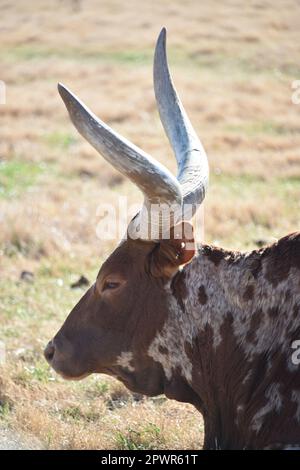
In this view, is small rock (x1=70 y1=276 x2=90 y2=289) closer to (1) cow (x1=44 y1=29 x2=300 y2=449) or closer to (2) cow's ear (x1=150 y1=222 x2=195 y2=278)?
(1) cow (x1=44 y1=29 x2=300 y2=449)

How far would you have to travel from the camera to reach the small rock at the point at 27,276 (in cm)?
829

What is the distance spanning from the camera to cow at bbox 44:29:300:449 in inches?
153

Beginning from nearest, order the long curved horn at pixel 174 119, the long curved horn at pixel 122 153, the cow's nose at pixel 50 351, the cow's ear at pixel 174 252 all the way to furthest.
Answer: the long curved horn at pixel 122 153
the cow's ear at pixel 174 252
the cow's nose at pixel 50 351
the long curved horn at pixel 174 119

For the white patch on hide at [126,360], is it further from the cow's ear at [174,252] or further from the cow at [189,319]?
the cow's ear at [174,252]

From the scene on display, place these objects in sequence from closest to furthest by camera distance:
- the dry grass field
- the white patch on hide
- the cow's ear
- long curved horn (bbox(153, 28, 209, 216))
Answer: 1. the cow's ear
2. the white patch on hide
3. long curved horn (bbox(153, 28, 209, 216))
4. the dry grass field

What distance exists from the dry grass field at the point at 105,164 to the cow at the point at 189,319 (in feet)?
2.05

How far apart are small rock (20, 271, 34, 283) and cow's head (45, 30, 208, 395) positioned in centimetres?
373

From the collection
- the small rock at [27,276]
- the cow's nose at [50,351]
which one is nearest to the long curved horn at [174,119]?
the cow's nose at [50,351]

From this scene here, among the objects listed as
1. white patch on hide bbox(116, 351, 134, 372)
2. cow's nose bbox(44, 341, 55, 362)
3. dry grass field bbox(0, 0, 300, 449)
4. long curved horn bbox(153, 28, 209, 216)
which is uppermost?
long curved horn bbox(153, 28, 209, 216)

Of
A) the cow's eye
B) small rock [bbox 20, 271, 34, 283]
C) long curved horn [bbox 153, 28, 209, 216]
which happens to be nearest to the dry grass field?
small rock [bbox 20, 271, 34, 283]

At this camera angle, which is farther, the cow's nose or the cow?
the cow's nose

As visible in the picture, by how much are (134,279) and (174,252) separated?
0.32m

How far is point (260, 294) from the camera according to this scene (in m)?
4.05
